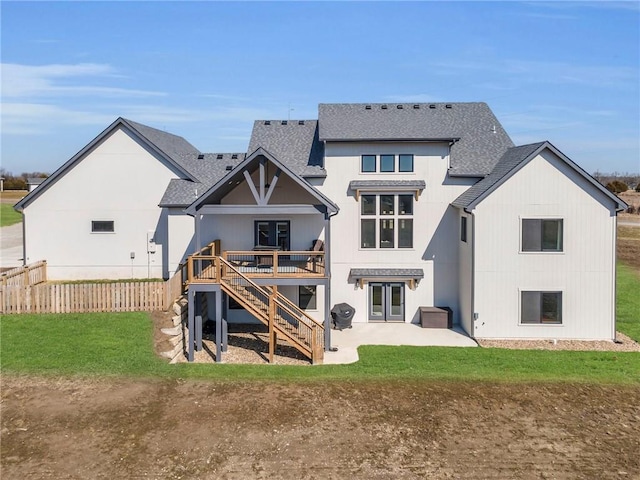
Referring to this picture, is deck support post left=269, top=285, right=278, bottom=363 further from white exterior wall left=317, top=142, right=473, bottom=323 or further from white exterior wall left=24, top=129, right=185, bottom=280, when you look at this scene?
white exterior wall left=24, top=129, right=185, bottom=280

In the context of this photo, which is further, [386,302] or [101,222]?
[101,222]

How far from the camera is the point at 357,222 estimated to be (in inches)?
833

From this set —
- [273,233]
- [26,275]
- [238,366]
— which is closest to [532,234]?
[273,233]

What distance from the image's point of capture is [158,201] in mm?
22672

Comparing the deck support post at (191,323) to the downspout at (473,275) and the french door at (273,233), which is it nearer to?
the french door at (273,233)

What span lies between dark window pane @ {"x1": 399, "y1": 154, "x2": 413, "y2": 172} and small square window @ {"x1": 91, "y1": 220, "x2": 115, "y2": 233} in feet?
44.8

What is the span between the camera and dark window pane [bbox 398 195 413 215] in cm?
2109

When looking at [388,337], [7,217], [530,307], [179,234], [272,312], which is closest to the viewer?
[272,312]

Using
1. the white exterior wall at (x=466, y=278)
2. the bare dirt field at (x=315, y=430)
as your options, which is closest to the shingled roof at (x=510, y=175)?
the white exterior wall at (x=466, y=278)

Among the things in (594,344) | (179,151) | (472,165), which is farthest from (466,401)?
(179,151)

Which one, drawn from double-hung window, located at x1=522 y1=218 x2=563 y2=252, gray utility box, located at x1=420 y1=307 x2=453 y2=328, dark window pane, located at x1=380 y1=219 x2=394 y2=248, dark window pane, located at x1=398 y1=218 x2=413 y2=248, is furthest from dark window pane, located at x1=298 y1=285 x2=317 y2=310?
double-hung window, located at x1=522 y1=218 x2=563 y2=252

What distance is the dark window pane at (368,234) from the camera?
2120cm

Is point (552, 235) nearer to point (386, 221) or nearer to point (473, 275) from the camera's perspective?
point (473, 275)

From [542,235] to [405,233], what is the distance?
5.51 meters
